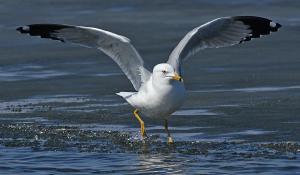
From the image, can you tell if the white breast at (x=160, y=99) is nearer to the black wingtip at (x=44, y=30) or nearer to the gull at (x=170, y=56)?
the gull at (x=170, y=56)

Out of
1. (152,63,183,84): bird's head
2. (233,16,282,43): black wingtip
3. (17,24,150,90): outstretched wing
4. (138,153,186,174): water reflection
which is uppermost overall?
(233,16,282,43): black wingtip

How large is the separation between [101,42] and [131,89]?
8.61 feet

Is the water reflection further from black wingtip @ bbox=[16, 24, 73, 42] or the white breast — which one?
black wingtip @ bbox=[16, 24, 73, 42]

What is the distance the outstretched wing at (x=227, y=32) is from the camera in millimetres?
12906

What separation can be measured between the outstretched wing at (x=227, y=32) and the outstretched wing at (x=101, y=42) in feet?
1.68

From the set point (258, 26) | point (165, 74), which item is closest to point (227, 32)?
point (258, 26)

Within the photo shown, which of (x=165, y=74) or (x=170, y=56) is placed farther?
(x=170, y=56)

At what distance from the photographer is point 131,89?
1536 centimetres

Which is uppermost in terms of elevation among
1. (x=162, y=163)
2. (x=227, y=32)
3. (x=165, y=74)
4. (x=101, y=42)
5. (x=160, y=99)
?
(x=227, y=32)

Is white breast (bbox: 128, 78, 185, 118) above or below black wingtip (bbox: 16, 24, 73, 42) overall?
below

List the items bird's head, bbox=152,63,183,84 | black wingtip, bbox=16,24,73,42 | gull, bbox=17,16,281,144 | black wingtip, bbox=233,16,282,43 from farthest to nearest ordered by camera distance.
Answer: black wingtip, bbox=233,16,282,43, black wingtip, bbox=16,24,73,42, gull, bbox=17,16,281,144, bird's head, bbox=152,63,183,84

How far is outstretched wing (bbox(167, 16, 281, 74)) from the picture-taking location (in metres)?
12.9

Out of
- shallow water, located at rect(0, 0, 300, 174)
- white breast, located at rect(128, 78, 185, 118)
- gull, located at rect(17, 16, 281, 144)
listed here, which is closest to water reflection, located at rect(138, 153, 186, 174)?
shallow water, located at rect(0, 0, 300, 174)

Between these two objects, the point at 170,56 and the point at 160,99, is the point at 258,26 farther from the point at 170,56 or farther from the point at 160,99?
the point at 160,99
